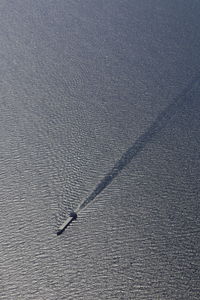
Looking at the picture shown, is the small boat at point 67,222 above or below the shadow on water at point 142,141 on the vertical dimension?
above

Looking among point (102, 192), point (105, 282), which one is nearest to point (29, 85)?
point (102, 192)

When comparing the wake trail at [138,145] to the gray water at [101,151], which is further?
the wake trail at [138,145]

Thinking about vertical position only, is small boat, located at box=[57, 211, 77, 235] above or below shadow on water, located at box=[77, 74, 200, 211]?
above

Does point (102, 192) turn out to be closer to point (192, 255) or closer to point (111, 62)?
point (192, 255)

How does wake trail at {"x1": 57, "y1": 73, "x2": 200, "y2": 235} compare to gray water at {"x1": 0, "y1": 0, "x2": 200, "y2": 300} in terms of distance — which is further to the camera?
wake trail at {"x1": 57, "y1": 73, "x2": 200, "y2": 235}

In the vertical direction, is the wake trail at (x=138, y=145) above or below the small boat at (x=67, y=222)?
below

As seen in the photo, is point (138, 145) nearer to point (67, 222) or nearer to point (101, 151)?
point (101, 151)

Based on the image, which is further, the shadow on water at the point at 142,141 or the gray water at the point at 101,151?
the shadow on water at the point at 142,141

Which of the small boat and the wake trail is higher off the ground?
the small boat
